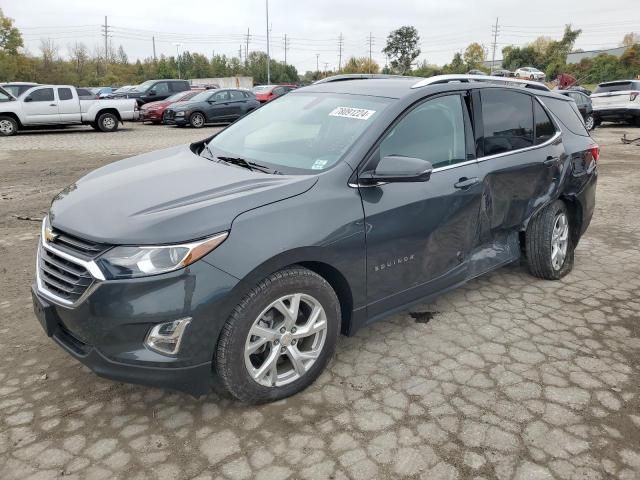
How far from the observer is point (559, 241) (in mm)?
4555

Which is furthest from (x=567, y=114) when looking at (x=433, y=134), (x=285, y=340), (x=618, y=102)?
(x=618, y=102)

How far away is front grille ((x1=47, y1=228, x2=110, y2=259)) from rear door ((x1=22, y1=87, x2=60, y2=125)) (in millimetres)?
15970

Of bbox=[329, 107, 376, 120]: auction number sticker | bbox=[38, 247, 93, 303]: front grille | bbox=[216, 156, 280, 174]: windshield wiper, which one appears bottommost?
bbox=[38, 247, 93, 303]: front grille

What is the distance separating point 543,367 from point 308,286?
160 centimetres

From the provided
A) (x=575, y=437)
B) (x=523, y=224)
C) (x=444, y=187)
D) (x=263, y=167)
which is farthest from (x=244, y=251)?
(x=523, y=224)

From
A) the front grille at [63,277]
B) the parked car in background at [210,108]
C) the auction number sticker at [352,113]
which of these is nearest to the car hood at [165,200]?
the front grille at [63,277]

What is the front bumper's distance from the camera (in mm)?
2297

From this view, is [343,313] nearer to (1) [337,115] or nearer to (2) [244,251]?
(2) [244,251]

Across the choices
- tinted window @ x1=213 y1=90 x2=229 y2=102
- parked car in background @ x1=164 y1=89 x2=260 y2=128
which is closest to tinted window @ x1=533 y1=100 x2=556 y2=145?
parked car in background @ x1=164 y1=89 x2=260 y2=128

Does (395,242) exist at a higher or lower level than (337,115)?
lower

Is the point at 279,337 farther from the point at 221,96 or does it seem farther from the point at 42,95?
the point at 221,96

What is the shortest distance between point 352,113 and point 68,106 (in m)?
16.1

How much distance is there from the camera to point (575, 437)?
2.55 m

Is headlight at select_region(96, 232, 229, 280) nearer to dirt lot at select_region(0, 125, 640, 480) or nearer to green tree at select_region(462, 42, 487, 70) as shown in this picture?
dirt lot at select_region(0, 125, 640, 480)
